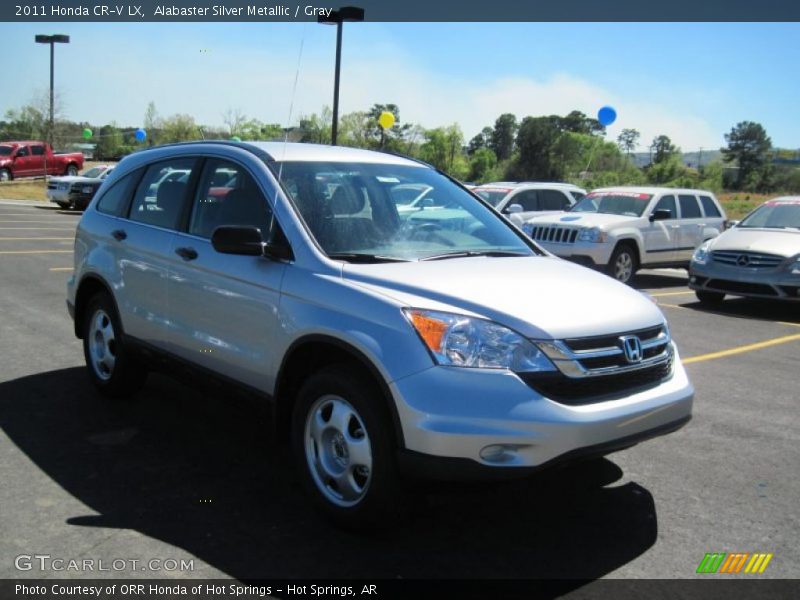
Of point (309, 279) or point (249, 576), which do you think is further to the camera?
point (309, 279)

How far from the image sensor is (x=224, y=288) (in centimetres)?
440

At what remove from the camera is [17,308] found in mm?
9070

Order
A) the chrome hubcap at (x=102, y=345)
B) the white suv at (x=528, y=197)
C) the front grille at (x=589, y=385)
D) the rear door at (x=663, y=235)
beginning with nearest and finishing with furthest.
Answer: the front grille at (x=589, y=385)
the chrome hubcap at (x=102, y=345)
the rear door at (x=663, y=235)
the white suv at (x=528, y=197)

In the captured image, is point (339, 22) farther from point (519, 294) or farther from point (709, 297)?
point (519, 294)

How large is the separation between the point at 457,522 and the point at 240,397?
135 cm

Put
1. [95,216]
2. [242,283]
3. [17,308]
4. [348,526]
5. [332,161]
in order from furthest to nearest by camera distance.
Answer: [17,308] → [95,216] → [332,161] → [242,283] → [348,526]

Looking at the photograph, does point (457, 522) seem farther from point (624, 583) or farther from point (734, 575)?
point (734, 575)

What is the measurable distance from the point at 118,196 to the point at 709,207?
1277 centimetres

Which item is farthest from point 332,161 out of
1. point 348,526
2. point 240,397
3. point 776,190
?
point 776,190

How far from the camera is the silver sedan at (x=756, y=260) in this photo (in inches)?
414

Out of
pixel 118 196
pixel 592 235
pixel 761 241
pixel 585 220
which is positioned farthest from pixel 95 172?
pixel 118 196

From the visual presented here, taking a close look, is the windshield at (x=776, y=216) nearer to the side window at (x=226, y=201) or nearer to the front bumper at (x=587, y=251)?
the front bumper at (x=587, y=251)

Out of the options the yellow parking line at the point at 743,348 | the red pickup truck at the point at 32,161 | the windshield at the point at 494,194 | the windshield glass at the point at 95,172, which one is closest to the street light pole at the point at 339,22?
the windshield at the point at 494,194

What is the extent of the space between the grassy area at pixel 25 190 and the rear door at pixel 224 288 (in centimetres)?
3267
